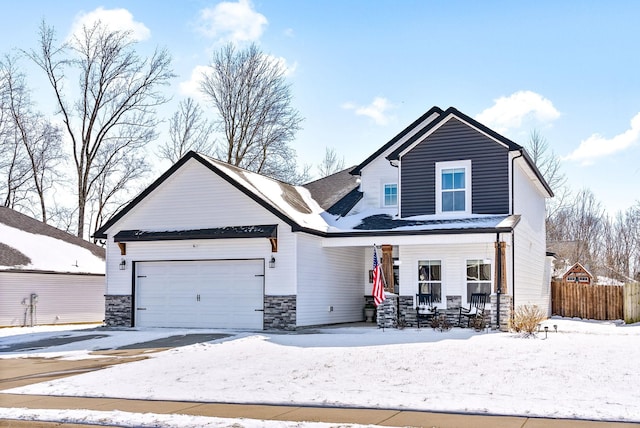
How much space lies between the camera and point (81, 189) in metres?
42.2

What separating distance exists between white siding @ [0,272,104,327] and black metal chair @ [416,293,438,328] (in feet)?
51.1

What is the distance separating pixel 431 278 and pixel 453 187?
2972mm

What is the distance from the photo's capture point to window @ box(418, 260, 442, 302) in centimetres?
2222

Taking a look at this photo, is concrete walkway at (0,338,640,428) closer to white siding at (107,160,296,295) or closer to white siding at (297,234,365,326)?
white siding at (107,160,296,295)

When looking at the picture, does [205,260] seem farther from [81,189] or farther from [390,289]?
[81,189]

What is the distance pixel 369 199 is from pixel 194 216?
256 inches

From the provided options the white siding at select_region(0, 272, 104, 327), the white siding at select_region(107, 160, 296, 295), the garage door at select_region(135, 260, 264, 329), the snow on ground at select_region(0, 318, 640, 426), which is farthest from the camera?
the white siding at select_region(0, 272, 104, 327)

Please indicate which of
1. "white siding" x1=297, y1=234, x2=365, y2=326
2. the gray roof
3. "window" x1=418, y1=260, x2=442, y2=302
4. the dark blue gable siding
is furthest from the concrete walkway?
the gray roof

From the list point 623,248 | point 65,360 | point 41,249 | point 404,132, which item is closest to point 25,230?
point 41,249

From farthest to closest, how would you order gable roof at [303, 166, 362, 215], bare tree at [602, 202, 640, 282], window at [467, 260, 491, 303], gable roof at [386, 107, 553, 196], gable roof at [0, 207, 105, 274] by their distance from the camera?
1. bare tree at [602, 202, 640, 282]
2. gable roof at [0, 207, 105, 274]
3. gable roof at [303, 166, 362, 215]
4. gable roof at [386, 107, 553, 196]
5. window at [467, 260, 491, 303]

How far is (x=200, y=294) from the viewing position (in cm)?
2325

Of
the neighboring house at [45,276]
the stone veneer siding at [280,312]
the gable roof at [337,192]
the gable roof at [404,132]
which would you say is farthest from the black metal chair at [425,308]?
the neighboring house at [45,276]

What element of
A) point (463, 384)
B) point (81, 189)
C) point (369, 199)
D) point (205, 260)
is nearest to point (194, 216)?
point (205, 260)

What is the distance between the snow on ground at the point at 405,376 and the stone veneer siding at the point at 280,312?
13.2ft
